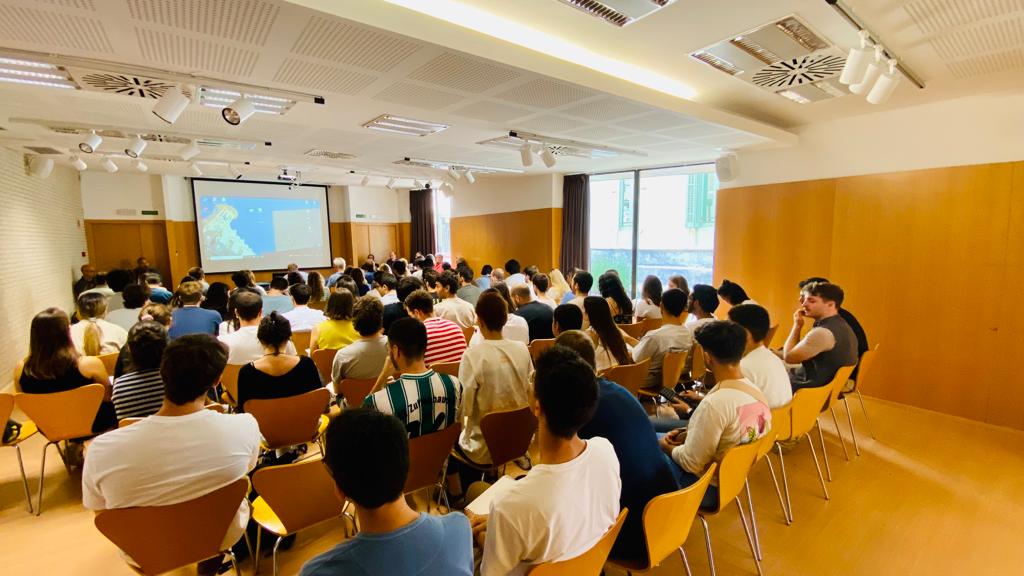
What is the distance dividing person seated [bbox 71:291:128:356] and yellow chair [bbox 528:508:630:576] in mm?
3707

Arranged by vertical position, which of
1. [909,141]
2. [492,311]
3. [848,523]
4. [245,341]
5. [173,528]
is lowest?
[848,523]

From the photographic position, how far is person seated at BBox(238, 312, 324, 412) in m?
2.53

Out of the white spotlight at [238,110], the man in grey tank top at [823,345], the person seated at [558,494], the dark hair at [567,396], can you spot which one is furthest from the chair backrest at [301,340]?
the man in grey tank top at [823,345]

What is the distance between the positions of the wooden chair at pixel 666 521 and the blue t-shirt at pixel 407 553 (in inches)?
28.4

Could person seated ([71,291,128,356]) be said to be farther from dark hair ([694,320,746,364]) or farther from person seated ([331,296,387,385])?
dark hair ([694,320,746,364])

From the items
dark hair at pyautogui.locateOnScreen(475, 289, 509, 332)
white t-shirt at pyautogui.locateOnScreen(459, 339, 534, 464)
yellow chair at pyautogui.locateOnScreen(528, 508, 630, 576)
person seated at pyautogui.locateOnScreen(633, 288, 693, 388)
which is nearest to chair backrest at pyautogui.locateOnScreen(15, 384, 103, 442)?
white t-shirt at pyautogui.locateOnScreen(459, 339, 534, 464)

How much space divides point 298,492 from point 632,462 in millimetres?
1367

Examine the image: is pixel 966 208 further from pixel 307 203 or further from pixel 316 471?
pixel 307 203

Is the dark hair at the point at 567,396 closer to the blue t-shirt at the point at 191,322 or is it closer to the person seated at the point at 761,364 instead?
the person seated at the point at 761,364

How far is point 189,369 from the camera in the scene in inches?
69.2

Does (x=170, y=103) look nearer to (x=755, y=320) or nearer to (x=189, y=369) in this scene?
(x=189, y=369)

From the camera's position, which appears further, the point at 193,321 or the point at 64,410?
the point at 193,321

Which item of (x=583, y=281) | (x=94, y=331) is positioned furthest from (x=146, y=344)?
(x=583, y=281)

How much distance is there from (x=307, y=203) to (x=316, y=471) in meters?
11.6
